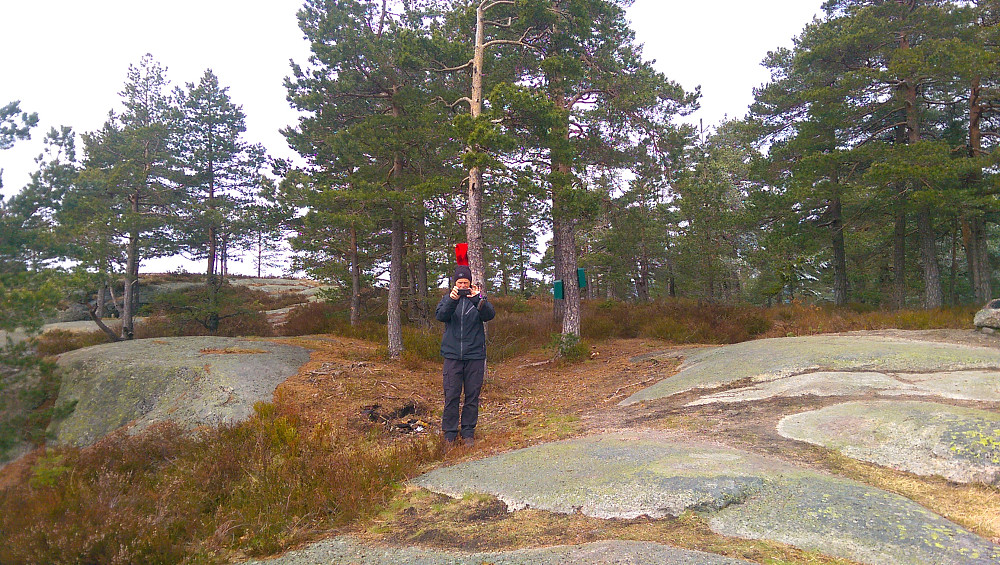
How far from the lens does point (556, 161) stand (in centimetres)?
1145

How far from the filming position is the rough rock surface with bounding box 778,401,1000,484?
3758mm

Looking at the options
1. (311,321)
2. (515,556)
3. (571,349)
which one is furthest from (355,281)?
(515,556)

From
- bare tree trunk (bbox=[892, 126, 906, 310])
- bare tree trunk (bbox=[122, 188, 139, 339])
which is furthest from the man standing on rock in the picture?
bare tree trunk (bbox=[892, 126, 906, 310])

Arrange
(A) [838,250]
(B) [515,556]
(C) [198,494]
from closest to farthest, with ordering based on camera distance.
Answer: (B) [515,556] < (C) [198,494] < (A) [838,250]

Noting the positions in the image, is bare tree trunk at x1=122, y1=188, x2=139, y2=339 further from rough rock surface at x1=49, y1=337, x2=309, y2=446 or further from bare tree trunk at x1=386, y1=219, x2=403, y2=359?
bare tree trunk at x1=386, y1=219, x2=403, y2=359

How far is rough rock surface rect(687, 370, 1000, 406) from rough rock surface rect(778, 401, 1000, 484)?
81 cm

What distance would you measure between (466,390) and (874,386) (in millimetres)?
5487

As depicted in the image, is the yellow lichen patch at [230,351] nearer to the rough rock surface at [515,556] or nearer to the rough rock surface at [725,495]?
the rough rock surface at [725,495]

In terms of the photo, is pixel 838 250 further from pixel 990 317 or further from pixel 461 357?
pixel 461 357

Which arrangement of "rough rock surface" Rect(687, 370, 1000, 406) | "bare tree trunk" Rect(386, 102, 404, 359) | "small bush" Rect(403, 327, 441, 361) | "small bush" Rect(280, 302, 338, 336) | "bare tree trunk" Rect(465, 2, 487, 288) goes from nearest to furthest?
"rough rock surface" Rect(687, 370, 1000, 406) → "bare tree trunk" Rect(465, 2, 487, 288) → "small bush" Rect(403, 327, 441, 361) → "bare tree trunk" Rect(386, 102, 404, 359) → "small bush" Rect(280, 302, 338, 336)

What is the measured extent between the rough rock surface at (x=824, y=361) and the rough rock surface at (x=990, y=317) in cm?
312

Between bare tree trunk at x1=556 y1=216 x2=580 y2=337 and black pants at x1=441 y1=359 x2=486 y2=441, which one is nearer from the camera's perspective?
black pants at x1=441 y1=359 x2=486 y2=441

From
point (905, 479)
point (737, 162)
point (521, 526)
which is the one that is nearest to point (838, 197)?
point (737, 162)

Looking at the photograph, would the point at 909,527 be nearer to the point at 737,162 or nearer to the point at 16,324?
the point at 16,324
